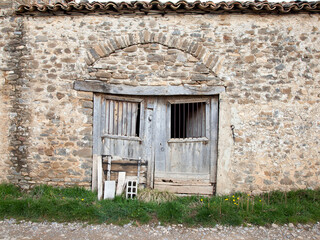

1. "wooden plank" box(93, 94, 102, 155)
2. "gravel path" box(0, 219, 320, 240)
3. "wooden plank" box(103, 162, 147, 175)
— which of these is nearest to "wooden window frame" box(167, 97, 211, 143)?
"wooden plank" box(103, 162, 147, 175)

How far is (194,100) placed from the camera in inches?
201

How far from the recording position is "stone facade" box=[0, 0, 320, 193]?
4.86 m

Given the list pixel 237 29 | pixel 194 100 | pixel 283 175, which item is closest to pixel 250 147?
pixel 283 175

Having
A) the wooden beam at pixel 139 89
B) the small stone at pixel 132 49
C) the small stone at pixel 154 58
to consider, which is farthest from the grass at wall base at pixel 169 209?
the small stone at pixel 132 49

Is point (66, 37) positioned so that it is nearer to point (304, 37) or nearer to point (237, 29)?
point (237, 29)

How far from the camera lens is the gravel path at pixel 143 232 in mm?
3652

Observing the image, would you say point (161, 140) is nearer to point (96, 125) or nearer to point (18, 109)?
point (96, 125)

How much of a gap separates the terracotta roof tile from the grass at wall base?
373cm

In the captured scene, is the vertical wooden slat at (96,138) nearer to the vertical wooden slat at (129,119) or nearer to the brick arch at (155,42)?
the vertical wooden slat at (129,119)

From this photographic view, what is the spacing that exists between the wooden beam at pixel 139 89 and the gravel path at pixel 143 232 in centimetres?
257

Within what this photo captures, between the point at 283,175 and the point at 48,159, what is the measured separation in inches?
196

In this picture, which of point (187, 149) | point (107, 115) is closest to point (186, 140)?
point (187, 149)

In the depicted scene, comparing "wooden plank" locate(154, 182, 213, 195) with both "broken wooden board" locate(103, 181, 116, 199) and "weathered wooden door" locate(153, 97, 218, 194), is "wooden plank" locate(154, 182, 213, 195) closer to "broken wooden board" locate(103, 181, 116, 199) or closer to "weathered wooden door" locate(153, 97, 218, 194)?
"weathered wooden door" locate(153, 97, 218, 194)

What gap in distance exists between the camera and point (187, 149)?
16.9 feet
